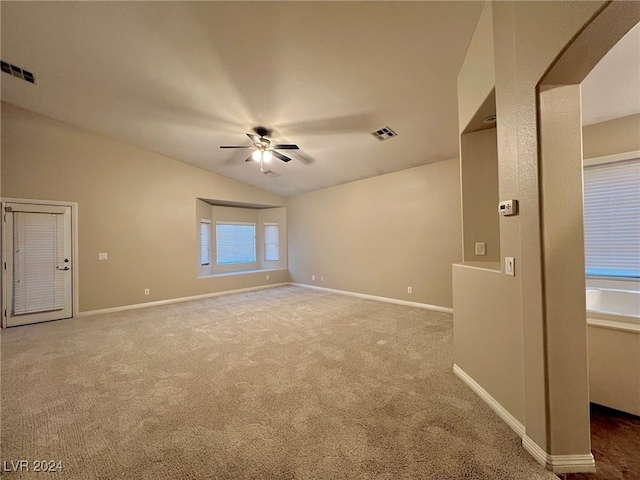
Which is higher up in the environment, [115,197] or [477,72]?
[477,72]

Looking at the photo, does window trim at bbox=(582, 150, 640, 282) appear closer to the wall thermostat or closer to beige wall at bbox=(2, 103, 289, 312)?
the wall thermostat

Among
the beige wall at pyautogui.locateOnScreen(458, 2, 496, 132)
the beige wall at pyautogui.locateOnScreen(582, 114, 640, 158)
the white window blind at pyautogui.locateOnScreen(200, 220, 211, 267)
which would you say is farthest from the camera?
the white window blind at pyautogui.locateOnScreen(200, 220, 211, 267)

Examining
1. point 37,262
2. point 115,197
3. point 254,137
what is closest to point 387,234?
point 254,137

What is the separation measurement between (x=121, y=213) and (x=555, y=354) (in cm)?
633

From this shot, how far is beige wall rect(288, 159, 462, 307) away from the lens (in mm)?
4262

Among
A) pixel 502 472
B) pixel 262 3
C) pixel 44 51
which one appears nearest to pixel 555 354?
pixel 502 472

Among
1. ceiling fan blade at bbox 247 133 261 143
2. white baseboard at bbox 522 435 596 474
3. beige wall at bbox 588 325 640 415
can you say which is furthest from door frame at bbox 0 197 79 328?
beige wall at bbox 588 325 640 415

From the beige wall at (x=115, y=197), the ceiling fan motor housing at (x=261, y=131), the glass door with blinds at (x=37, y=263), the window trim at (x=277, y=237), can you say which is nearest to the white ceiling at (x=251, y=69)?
the ceiling fan motor housing at (x=261, y=131)

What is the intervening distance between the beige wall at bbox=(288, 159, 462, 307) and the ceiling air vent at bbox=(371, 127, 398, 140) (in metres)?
1.17

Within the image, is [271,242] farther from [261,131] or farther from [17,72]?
[17,72]

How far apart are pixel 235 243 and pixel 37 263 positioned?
3919 millimetres

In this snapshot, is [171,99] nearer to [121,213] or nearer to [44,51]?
[44,51]

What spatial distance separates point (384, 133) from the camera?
3.65m

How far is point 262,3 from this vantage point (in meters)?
1.93
